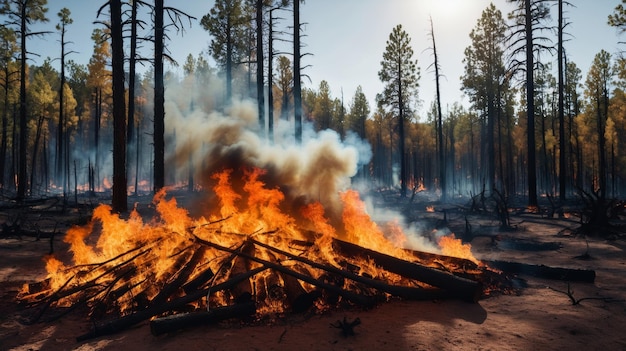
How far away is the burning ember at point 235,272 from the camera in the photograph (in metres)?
4.91

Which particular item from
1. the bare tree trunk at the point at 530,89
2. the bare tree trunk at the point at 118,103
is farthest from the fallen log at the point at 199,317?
the bare tree trunk at the point at 530,89

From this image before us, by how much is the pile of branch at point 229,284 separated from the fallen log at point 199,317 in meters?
0.01

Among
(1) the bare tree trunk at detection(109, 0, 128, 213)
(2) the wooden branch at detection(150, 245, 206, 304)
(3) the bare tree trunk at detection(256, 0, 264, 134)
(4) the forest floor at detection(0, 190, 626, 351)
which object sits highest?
(3) the bare tree trunk at detection(256, 0, 264, 134)

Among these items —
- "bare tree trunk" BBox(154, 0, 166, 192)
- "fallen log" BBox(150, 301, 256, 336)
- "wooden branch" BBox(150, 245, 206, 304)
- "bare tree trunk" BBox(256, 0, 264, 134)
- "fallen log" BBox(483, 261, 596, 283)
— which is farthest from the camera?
"bare tree trunk" BBox(256, 0, 264, 134)

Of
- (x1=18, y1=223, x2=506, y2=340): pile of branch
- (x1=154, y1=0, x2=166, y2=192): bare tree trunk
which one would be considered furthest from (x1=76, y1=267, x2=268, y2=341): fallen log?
(x1=154, y1=0, x2=166, y2=192): bare tree trunk

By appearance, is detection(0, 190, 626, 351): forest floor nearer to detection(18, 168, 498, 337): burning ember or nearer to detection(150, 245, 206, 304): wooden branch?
detection(18, 168, 498, 337): burning ember

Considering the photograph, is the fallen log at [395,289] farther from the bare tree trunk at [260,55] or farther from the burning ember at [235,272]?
the bare tree trunk at [260,55]

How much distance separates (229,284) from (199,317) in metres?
0.68

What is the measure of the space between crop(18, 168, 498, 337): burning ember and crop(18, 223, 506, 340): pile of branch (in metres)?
0.02

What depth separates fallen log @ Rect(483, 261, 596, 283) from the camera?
6.31m

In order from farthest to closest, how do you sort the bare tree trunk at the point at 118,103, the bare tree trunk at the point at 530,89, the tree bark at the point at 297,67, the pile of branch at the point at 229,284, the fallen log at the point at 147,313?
the bare tree trunk at the point at 530,89 < the tree bark at the point at 297,67 < the bare tree trunk at the point at 118,103 < the pile of branch at the point at 229,284 < the fallen log at the point at 147,313

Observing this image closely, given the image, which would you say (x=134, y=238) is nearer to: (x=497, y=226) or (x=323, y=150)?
(x=323, y=150)

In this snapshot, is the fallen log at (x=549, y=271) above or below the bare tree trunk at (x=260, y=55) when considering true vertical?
below

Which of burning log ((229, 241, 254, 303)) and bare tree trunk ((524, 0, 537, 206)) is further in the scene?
bare tree trunk ((524, 0, 537, 206))
